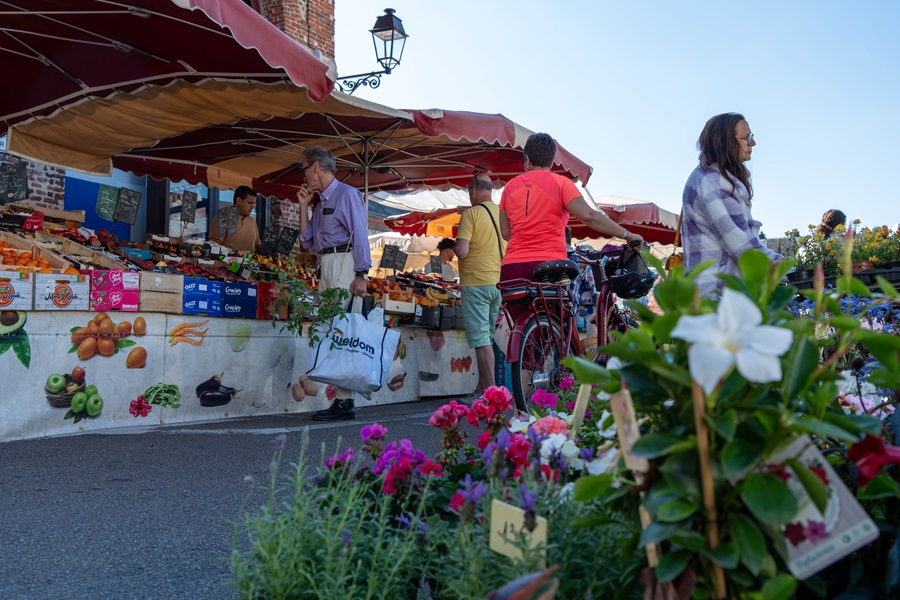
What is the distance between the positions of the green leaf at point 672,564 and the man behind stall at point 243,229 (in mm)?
9161

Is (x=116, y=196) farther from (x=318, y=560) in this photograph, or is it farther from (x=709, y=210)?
(x=318, y=560)

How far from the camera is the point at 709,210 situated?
414 cm

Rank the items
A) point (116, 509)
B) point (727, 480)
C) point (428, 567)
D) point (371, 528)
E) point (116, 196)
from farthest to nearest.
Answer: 1. point (116, 196)
2. point (116, 509)
3. point (371, 528)
4. point (428, 567)
5. point (727, 480)

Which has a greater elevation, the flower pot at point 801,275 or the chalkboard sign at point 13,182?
the chalkboard sign at point 13,182

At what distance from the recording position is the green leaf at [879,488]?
1.33 metres

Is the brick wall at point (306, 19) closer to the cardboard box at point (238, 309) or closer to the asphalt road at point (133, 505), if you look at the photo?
the cardboard box at point (238, 309)

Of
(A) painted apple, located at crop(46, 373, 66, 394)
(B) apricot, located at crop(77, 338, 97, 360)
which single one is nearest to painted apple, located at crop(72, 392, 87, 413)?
(A) painted apple, located at crop(46, 373, 66, 394)

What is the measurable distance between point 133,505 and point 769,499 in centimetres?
314

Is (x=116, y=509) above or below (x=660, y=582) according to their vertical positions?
below

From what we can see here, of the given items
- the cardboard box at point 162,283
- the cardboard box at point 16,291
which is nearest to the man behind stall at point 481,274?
the cardboard box at point 162,283

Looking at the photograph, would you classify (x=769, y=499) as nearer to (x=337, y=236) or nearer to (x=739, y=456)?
(x=739, y=456)

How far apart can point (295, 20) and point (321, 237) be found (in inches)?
299

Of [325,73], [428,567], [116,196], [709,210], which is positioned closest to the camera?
[428,567]

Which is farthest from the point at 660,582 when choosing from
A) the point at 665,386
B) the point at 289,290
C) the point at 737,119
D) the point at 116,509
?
the point at 289,290
